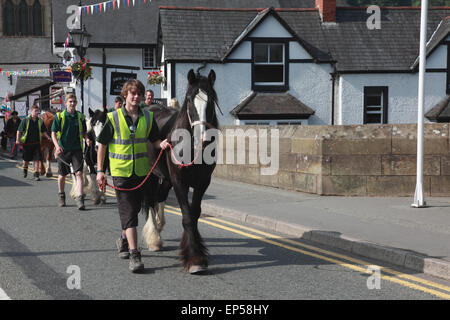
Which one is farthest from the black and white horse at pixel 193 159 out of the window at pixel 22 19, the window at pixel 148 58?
the window at pixel 22 19

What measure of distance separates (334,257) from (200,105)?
2714 mm

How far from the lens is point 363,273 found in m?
6.08

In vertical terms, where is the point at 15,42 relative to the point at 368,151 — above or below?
above

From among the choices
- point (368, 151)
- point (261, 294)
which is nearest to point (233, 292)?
point (261, 294)

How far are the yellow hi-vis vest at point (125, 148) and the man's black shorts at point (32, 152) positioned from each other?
10.6 m

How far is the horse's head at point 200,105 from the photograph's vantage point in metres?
5.80

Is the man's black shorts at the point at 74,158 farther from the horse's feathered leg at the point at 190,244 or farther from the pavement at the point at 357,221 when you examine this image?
the horse's feathered leg at the point at 190,244

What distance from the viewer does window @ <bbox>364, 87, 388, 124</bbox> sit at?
24867mm

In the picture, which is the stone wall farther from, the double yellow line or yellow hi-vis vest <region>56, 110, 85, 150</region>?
yellow hi-vis vest <region>56, 110, 85, 150</region>

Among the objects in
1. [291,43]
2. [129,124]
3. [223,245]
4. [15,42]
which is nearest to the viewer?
[129,124]

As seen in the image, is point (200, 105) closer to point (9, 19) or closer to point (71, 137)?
point (71, 137)

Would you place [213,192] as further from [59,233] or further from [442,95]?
[442,95]

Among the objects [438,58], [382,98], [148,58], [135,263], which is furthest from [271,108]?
[135,263]

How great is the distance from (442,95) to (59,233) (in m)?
21.5
